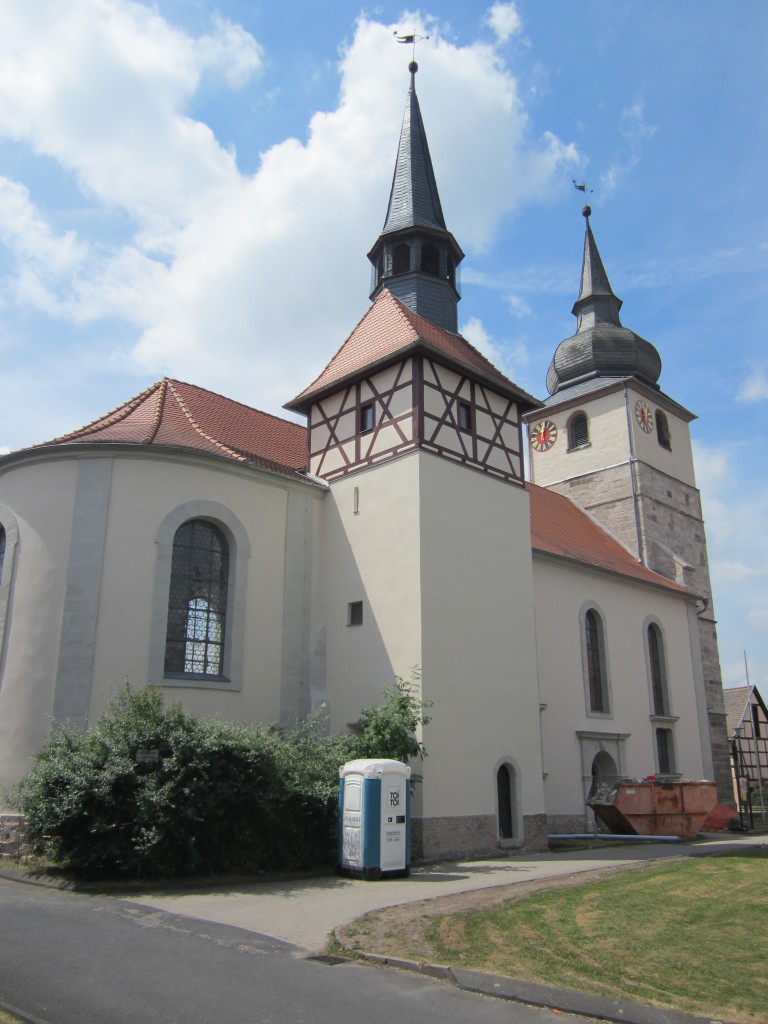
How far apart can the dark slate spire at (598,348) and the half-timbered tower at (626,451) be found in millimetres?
38

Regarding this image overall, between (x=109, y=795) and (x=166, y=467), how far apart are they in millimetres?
6787

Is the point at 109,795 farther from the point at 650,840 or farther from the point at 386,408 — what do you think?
Result: the point at 650,840

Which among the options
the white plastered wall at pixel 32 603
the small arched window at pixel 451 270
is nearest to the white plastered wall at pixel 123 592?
the white plastered wall at pixel 32 603

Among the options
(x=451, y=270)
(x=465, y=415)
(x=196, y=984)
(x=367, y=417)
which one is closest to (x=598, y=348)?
(x=451, y=270)

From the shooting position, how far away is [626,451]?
29938mm

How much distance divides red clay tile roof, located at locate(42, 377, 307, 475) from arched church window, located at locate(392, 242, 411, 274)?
4.85 metres

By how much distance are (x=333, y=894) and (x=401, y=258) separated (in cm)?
1628

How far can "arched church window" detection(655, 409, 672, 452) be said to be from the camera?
3194cm

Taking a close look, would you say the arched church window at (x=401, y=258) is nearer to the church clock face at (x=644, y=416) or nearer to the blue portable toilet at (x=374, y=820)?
the church clock face at (x=644, y=416)

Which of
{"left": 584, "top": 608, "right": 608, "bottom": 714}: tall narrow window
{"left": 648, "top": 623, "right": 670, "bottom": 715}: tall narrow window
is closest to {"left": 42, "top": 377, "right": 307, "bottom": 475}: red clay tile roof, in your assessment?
→ {"left": 584, "top": 608, "right": 608, "bottom": 714}: tall narrow window

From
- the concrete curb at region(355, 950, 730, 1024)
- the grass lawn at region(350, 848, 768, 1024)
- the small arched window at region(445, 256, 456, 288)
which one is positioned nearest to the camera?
the concrete curb at region(355, 950, 730, 1024)

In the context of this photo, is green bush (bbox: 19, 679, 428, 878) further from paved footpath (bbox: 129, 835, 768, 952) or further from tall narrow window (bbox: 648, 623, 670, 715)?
tall narrow window (bbox: 648, 623, 670, 715)

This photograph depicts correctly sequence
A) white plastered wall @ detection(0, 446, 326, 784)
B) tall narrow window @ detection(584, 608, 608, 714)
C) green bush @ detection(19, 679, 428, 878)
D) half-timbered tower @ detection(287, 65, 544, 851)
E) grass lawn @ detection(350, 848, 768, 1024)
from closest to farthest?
grass lawn @ detection(350, 848, 768, 1024) < green bush @ detection(19, 679, 428, 878) < white plastered wall @ detection(0, 446, 326, 784) < half-timbered tower @ detection(287, 65, 544, 851) < tall narrow window @ detection(584, 608, 608, 714)

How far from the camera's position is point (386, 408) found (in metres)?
17.9
